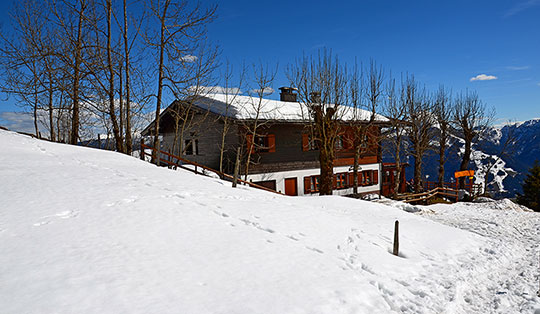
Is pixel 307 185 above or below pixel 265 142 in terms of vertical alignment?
below

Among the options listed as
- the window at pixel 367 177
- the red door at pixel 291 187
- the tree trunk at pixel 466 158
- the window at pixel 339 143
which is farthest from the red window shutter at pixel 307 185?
the tree trunk at pixel 466 158

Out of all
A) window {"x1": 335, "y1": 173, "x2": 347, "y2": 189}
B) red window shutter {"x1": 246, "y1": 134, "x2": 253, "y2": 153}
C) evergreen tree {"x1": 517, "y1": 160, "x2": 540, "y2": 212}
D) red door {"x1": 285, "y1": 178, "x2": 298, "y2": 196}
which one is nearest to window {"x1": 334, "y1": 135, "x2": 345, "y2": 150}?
window {"x1": 335, "y1": 173, "x2": 347, "y2": 189}

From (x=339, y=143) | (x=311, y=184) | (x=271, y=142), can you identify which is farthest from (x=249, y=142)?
(x=339, y=143)

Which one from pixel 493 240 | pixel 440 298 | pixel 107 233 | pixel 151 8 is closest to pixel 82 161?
pixel 107 233

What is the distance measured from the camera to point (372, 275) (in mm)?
5746

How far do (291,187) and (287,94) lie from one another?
10.3 meters

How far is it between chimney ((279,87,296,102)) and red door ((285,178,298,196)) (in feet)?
30.5

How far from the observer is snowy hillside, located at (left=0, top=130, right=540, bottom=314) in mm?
3913

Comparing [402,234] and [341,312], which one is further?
[402,234]

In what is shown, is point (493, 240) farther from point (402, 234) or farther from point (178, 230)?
point (178, 230)

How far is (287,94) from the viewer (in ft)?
94.1

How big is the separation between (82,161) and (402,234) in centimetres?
1188

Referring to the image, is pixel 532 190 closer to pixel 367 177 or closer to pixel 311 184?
pixel 367 177

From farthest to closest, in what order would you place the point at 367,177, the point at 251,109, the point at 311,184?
the point at 367,177
the point at 311,184
the point at 251,109
